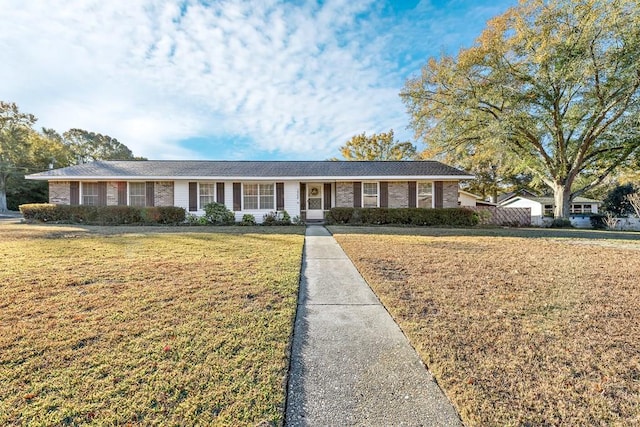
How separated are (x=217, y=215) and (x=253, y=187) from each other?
107 inches

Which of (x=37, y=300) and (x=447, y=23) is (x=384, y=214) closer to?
(x=447, y=23)

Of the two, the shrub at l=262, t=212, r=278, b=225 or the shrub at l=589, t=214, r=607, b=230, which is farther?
the shrub at l=589, t=214, r=607, b=230

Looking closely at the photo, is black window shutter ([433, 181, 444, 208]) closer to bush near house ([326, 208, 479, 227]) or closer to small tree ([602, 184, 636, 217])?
bush near house ([326, 208, 479, 227])

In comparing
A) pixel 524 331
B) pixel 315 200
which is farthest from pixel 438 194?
pixel 524 331

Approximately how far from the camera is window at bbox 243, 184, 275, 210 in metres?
16.2

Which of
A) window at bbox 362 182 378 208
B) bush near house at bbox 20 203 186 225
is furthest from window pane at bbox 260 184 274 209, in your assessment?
window at bbox 362 182 378 208

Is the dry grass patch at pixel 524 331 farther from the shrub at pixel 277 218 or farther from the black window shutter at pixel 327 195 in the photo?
the black window shutter at pixel 327 195

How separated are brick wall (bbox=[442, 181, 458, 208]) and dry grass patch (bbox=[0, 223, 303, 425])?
13021mm

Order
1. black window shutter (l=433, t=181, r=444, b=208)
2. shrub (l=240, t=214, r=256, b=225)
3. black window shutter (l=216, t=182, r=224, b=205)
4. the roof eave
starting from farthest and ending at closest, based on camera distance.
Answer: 1. black window shutter (l=433, t=181, r=444, b=208)
2. black window shutter (l=216, t=182, r=224, b=205)
3. the roof eave
4. shrub (l=240, t=214, r=256, b=225)

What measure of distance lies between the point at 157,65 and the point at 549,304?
1388 centimetres

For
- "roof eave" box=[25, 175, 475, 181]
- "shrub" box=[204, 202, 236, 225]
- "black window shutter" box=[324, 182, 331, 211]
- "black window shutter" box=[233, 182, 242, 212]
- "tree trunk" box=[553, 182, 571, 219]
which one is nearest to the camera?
"shrub" box=[204, 202, 236, 225]

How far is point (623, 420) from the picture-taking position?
1.78m

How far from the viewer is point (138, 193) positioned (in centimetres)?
1596

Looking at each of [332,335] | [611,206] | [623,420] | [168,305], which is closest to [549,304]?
[623,420]
